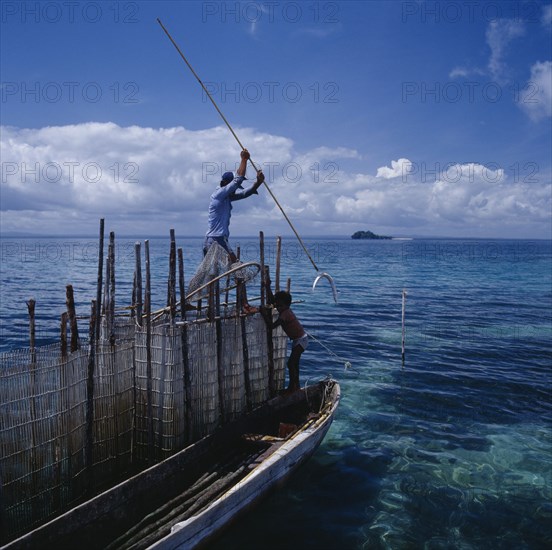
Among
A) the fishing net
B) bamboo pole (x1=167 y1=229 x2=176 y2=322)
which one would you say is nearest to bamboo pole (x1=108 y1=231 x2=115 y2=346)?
bamboo pole (x1=167 y1=229 x2=176 y2=322)

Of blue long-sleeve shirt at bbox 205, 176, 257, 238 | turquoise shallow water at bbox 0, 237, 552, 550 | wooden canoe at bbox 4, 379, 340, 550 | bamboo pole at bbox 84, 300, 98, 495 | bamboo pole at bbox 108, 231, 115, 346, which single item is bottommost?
turquoise shallow water at bbox 0, 237, 552, 550

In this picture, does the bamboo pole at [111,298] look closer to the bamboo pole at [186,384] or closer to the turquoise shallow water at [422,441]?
the bamboo pole at [186,384]

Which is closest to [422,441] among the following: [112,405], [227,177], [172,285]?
[172,285]

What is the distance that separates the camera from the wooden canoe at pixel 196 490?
689 centimetres

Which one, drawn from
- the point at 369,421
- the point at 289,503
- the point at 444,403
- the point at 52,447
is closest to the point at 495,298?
the point at 444,403

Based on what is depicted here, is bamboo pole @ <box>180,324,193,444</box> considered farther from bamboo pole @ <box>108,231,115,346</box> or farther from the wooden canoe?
bamboo pole @ <box>108,231,115,346</box>

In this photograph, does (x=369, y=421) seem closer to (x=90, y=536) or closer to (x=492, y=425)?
(x=492, y=425)

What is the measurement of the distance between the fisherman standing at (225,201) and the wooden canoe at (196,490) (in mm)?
3940

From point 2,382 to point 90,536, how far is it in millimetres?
2563

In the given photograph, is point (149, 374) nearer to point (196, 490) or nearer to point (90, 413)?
point (90, 413)

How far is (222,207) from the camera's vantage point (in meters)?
11.3

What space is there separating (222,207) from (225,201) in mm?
155

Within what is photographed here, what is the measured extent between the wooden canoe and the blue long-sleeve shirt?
4.19 m

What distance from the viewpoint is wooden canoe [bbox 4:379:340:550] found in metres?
6.89
